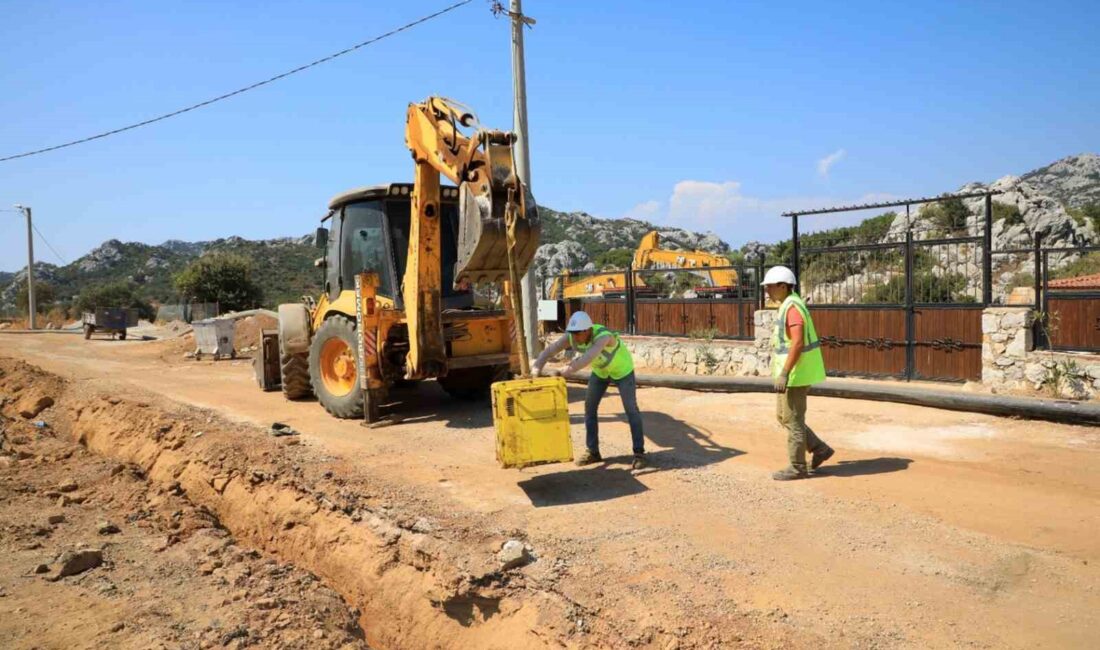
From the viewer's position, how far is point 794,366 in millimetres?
6195

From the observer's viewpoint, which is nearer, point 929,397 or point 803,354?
point 803,354

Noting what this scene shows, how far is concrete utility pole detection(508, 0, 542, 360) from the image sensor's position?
13547 mm

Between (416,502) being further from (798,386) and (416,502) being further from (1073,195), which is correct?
(1073,195)

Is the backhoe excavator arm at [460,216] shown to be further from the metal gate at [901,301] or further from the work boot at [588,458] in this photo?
the metal gate at [901,301]

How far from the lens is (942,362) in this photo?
11.4 metres

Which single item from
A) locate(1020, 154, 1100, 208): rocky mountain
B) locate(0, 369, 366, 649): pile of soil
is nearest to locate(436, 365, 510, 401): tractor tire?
locate(0, 369, 366, 649): pile of soil

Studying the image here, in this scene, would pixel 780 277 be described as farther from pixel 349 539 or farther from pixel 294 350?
pixel 294 350

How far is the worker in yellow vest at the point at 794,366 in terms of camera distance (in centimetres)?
617

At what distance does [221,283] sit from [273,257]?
25185mm

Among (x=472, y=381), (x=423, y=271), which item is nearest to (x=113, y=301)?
(x=472, y=381)

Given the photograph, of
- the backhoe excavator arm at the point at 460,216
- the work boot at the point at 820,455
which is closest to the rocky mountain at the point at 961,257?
the work boot at the point at 820,455

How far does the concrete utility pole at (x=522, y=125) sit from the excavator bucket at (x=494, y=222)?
5563 millimetres

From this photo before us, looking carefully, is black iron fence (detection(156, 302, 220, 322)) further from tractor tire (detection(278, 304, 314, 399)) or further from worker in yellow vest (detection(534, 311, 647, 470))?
worker in yellow vest (detection(534, 311, 647, 470))

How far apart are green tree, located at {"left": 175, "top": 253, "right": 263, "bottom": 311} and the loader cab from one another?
3744cm
